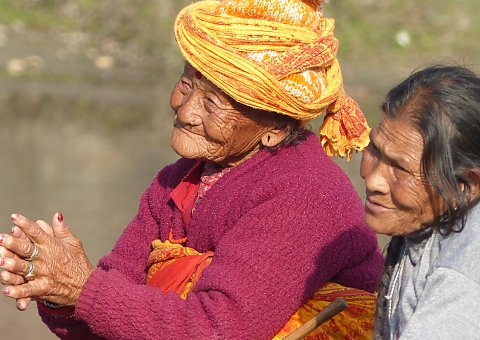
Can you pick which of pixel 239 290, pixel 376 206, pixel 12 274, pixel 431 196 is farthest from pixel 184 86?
pixel 431 196

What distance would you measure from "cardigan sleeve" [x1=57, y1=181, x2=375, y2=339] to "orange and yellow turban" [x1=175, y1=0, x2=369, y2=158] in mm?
309

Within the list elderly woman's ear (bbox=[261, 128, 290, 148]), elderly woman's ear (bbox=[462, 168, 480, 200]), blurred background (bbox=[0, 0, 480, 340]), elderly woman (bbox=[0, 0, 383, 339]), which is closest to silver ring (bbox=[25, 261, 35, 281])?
elderly woman (bbox=[0, 0, 383, 339])

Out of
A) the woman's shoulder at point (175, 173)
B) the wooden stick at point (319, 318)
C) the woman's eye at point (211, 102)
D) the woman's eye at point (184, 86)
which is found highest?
the woman's eye at point (184, 86)

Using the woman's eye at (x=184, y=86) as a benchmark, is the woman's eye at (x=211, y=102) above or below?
below

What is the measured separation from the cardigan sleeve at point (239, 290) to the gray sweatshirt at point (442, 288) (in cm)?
49

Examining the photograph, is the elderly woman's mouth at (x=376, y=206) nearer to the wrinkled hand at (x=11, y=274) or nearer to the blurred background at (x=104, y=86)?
the wrinkled hand at (x=11, y=274)

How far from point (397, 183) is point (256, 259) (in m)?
0.61

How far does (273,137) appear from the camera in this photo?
3.37m

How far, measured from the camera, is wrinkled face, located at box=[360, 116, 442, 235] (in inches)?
101

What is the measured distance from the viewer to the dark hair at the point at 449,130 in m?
2.48

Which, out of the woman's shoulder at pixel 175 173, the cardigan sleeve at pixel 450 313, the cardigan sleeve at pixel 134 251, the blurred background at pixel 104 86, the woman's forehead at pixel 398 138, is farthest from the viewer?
the blurred background at pixel 104 86

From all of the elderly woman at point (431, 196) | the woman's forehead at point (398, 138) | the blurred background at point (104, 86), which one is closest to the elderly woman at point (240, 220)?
the elderly woman at point (431, 196)

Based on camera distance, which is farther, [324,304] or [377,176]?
[324,304]

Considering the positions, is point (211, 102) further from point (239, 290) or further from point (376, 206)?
point (376, 206)
